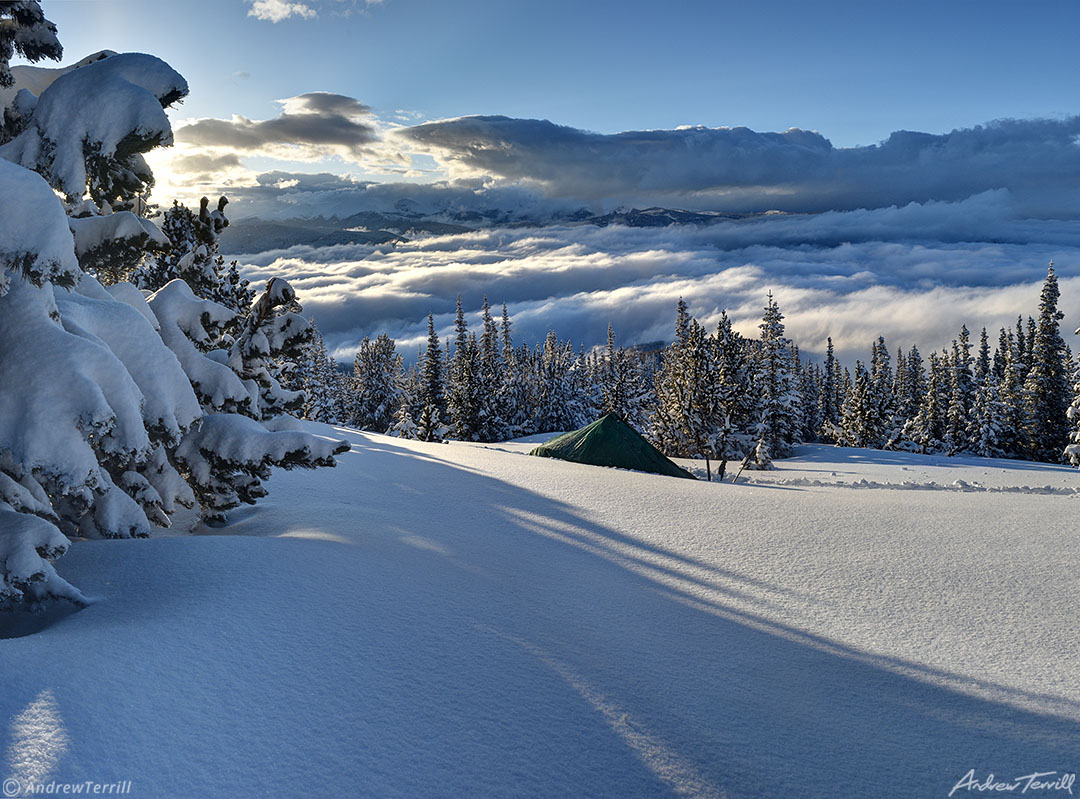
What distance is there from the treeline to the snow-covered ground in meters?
25.0

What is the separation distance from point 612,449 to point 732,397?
15317 mm

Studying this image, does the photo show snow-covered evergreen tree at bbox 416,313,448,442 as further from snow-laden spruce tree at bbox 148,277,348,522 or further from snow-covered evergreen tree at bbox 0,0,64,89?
snow-covered evergreen tree at bbox 0,0,64,89

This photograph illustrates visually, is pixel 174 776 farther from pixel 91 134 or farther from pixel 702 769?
pixel 91 134

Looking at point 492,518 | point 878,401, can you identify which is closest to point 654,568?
point 492,518

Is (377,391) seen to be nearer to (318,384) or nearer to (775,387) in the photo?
(318,384)

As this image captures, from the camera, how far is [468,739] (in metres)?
3.51

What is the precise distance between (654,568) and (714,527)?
7.70 ft

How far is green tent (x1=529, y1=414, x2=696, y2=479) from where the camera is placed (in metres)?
22.3

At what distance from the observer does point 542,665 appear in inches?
178

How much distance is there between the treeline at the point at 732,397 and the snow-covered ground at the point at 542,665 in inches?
984

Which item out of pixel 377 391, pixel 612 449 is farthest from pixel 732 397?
pixel 377 391

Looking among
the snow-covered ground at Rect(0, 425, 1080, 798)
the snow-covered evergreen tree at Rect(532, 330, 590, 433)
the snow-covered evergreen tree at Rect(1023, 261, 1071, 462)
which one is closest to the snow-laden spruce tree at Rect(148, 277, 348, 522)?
the snow-covered ground at Rect(0, 425, 1080, 798)

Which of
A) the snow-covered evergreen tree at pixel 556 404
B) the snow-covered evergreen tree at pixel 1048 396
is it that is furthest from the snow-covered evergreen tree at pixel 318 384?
the snow-covered evergreen tree at pixel 1048 396

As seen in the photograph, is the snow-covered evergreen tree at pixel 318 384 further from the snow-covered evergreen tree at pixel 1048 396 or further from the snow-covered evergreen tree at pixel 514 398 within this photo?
the snow-covered evergreen tree at pixel 1048 396
